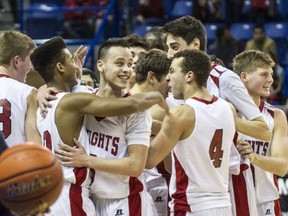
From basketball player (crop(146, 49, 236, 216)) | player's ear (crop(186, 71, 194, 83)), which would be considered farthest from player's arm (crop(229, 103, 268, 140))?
player's ear (crop(186, 71, 194, 83))

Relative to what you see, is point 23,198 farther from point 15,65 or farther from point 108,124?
point 15,65

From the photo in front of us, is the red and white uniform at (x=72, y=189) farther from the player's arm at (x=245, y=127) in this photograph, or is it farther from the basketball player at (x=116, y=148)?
the player's arm at (x=245, y=127)

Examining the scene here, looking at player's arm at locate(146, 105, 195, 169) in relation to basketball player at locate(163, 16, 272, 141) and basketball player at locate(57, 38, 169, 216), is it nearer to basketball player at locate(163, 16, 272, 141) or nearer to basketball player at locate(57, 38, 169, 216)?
basketball player at locate(57, 38, 169, 216)

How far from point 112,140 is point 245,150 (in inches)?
44.4

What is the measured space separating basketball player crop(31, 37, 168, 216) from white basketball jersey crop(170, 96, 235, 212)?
38 cm

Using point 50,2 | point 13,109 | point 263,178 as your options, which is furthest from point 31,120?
point 50,2

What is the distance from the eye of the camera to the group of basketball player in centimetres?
548

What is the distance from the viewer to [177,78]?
5801mm

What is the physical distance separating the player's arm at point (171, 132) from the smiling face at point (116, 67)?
15.1 inches

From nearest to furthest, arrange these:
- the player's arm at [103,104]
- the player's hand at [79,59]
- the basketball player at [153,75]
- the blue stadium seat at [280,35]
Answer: the player's arm at [103,104]
the player's hand at [79,59]
the basketball player at [153,75]
the blue stadium seat at [280,35]

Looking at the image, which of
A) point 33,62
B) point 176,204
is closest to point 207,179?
point 176,204

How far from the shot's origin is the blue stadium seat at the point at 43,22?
41.8 ft

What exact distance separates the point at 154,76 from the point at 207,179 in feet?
3.28

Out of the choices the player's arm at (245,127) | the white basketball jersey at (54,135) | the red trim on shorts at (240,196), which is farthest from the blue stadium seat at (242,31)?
the white basketball jersey at (54,135)
